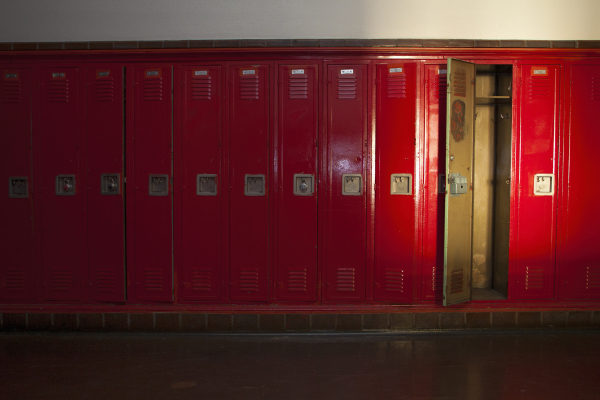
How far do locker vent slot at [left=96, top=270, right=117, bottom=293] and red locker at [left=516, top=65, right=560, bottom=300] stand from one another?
420 cm

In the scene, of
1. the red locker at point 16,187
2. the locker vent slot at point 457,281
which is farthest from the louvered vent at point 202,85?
the locker vent slot at point 457,281

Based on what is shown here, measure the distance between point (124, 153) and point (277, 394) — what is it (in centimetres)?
274

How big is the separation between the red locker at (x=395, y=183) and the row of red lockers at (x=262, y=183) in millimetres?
14

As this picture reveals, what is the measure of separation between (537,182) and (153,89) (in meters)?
4.07

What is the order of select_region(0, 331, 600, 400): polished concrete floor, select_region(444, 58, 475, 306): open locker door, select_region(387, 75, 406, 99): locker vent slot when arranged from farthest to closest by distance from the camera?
1. select_region(387, 75, 406, 99): locker vent slot
2. select_region(444, 58, 475, 306): open locker door
3. select_region(0, 331, 600, 400): polished concrete floor

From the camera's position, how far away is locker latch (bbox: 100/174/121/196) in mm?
3727

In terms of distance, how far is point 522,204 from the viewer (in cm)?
375

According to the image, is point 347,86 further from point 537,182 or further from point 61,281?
point 61,281

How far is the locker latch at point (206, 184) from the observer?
3699 mm

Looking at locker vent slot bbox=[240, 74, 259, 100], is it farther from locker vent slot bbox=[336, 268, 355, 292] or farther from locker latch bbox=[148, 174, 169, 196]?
locker vent slot bbox=[336, 268, 355, 292]

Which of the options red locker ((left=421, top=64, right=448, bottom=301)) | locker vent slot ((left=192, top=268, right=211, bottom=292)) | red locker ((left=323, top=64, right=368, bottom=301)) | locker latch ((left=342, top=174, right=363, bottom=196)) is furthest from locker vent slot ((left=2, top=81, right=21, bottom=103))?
red locker ((left=421, top=64, right=448, bottom=301))

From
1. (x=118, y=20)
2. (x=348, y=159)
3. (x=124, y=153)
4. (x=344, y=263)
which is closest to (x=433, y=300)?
(x=344, y=263)

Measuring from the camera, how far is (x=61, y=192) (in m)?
3.75

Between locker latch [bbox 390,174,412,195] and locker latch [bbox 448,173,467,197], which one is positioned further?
locker latch [bbox 390,174,412,195]
